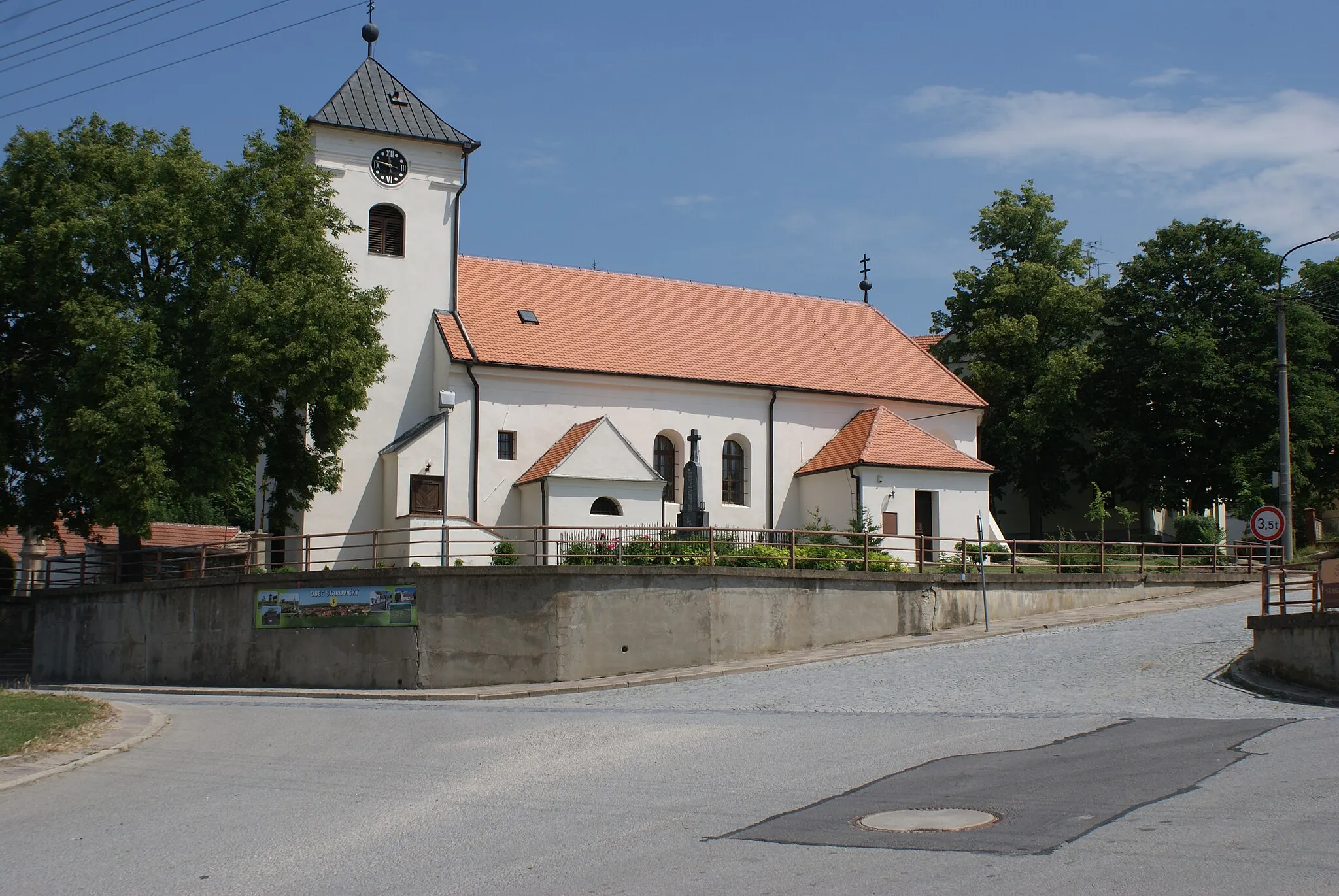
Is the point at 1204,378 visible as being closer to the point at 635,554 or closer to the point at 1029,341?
the point at 1029,341

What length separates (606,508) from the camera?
3192 cm

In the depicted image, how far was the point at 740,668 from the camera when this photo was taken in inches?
909

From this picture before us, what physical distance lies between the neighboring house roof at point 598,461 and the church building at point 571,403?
0.05 meters

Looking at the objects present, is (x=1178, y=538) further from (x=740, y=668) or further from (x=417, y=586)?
(x=417, y=586)

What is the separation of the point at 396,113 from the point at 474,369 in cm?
749

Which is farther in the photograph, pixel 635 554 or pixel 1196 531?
pixel 1196 531

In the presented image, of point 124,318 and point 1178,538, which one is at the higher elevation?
point 124,318

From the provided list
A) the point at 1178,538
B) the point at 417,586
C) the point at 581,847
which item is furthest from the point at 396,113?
the point at 581,847

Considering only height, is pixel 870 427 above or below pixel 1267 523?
above

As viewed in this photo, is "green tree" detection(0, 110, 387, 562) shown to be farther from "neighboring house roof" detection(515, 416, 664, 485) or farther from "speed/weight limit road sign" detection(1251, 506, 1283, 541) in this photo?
"speed/weight limit road sign" detection(1251, 506, 1283, 541)

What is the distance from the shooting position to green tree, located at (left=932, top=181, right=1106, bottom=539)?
42250 mm

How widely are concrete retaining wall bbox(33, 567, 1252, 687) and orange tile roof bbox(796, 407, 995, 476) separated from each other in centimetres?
713

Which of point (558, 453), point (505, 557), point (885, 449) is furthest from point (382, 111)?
point (885, 449)

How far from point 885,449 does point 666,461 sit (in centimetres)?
608
